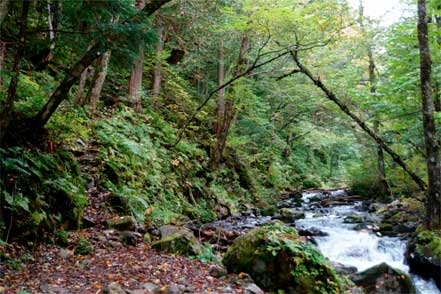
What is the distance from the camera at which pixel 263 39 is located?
Answer: 14305 millimetres

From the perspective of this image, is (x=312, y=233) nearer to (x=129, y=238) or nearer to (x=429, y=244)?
(x=429, y=244)

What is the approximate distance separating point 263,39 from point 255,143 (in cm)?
782

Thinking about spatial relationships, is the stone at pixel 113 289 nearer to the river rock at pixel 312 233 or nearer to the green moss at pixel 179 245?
the green moss at pixel 179 245

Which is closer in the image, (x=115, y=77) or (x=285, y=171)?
(x=115, y=77)

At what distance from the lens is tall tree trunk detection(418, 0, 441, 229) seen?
27.6 feet

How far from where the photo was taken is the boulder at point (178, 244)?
6.41 m

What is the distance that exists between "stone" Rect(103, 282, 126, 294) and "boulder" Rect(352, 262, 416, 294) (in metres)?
4.77

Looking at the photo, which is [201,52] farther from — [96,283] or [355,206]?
[96,283]

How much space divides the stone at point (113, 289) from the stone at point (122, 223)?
8.03 feet

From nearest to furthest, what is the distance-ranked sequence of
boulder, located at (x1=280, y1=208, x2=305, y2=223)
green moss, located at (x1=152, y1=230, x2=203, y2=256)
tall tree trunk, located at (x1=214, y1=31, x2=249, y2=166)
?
green moss, located at (x1=152, y1=230, x2=203, y2=256), boulder, located at (x1=280, y1=208, x2=305, y2=223), tall tree trunk, located at (x1=214, y1=31, x2=249, y2=166)

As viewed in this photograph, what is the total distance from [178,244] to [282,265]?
80.2 inches

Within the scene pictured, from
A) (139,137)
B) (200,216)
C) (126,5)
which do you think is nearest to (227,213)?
(200,216)

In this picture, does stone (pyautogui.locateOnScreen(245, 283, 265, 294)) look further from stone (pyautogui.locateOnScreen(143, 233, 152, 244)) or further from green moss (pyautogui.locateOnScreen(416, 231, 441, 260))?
green moss (pyautogui.locateOnScreen(416, 231, 441, 260))

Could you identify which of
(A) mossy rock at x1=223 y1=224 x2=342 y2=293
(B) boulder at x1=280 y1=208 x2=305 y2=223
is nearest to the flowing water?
(B) boulder at x1=280 y1=208 x2=305 y2=223
